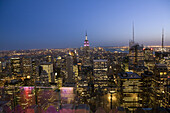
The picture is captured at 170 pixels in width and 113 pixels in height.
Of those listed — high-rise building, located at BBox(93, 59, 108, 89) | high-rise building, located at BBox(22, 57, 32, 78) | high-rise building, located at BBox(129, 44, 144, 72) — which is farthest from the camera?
high-rise building, located at BBox(129, 44, 144, 72)

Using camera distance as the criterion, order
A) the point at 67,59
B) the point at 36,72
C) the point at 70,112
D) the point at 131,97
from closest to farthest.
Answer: the point at 70,112 < the point at 131,97 < the point at 36,72 < the point at 67,59

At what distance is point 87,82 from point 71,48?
21203 millimetres

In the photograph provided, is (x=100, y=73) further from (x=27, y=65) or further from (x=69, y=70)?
(x=27, y=65)

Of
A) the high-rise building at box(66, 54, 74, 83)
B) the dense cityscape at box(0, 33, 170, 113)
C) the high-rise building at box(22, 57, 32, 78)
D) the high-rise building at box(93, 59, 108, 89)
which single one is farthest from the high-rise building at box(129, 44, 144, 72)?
the high-rise building at box(22, 57, 32, 78)

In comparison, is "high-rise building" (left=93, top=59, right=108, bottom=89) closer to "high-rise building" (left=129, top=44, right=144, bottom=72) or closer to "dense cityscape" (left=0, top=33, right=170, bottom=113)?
"dense cityscape" (left=0, top=33, right=170, bottom=113)

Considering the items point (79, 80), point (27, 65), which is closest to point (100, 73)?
point (79, 80)

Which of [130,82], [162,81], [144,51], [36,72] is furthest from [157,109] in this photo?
[144,51]

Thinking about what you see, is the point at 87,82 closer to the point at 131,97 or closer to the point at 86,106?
the point at 131,97

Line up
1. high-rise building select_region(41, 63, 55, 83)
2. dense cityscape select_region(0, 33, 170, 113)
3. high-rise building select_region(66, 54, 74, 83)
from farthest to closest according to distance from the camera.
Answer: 1. high-rise building select_region(66, 54, 74, 83)
2. high-rise building select_region(41, 63, 55, 83)
3. dense cityscape select_region(0, 33, 170, 113)

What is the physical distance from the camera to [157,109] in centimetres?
118

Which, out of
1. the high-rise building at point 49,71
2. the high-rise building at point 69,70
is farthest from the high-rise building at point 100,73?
the high-rise building at point 49,71

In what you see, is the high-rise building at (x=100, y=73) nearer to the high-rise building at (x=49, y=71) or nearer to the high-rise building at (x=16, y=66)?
the high-rise building at (x=49, y=71)

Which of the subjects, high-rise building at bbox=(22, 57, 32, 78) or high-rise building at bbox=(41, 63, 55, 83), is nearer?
high-rise building at bbox=(41, 63, 55, 83)

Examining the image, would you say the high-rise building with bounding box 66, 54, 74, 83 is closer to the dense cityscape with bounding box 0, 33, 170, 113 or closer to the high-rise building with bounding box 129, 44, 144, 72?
the dense cityscape with bounding box 0, 33, 170, 113
